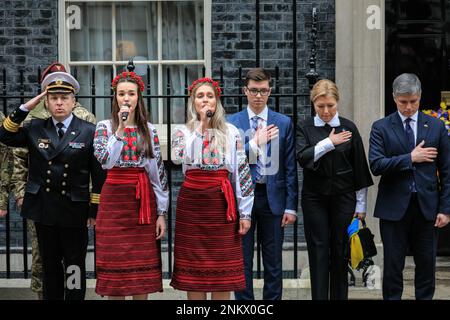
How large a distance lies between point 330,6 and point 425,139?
287cm

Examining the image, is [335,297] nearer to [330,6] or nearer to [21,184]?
[21,184]

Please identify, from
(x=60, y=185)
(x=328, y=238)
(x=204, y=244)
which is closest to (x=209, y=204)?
(x=204, y=244)

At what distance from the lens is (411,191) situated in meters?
6.75

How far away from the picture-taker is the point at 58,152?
668cm

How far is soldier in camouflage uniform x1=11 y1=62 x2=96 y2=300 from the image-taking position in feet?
23.4

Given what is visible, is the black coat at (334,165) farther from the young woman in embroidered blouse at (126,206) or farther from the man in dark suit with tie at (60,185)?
the man in dark suit with tie at (60,185)

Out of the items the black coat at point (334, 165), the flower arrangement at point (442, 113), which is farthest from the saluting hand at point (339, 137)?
the flower arrangement at point (442, 113)

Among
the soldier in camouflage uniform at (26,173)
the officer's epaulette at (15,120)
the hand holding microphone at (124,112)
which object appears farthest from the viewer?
the soldier in camouflage uniform at (26,173)

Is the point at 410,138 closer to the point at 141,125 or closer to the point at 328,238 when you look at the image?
the point at 328,238

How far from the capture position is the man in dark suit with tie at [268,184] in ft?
22.6

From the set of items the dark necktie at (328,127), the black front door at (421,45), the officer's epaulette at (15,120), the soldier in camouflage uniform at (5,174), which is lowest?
the soldier in camouflage uniform at (5,174)

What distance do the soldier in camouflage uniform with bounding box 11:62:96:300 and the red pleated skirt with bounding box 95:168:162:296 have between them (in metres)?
1.02

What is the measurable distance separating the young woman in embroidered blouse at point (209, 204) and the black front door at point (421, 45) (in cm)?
357
